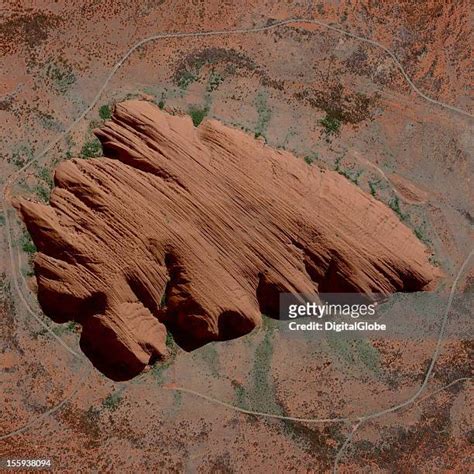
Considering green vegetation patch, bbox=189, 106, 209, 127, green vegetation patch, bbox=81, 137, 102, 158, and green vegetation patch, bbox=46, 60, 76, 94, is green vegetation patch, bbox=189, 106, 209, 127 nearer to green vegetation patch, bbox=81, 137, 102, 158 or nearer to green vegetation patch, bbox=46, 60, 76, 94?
green vegetation patch, bbox=81, 137, 102, 158

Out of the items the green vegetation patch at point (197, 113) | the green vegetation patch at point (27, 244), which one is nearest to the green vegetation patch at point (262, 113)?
the green vegetation patch at point (197, 113)

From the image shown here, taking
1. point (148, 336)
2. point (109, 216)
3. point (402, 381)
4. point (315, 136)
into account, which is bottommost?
point (402, 381)

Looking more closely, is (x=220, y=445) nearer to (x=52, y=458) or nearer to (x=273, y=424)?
(x=273, y=424)

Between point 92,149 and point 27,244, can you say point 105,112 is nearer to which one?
point 92,149

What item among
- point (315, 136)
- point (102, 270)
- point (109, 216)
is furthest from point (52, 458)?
point (315, 136)

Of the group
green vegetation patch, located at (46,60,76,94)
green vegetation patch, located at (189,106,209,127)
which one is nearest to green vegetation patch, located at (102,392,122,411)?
green vegetation patch, located at (189,106,209,127)

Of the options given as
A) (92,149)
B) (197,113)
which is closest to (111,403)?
(92,149)

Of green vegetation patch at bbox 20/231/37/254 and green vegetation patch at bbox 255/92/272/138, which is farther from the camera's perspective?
green vegetation patch at bbox 255/92/272/138

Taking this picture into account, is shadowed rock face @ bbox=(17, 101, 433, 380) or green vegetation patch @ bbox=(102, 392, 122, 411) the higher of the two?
shadowed rock face @ bbox=(17, 101, 433, 380)

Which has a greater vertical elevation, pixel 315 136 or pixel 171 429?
pixel 315 136
